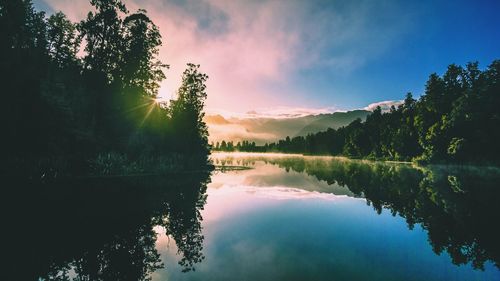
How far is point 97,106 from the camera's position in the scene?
3531cm

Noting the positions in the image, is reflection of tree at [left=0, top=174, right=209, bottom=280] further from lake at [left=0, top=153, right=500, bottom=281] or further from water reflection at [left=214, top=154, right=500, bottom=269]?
water reflection at [left=214, top=154, right=500, bottom=269]

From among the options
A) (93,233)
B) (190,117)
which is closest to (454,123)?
(190,117)

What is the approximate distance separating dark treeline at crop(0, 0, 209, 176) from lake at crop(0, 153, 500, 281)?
9537 millimetres

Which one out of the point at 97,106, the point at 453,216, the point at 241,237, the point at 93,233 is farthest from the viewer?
the point at 97,106

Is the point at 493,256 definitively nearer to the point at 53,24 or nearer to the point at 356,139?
the point at 53,24

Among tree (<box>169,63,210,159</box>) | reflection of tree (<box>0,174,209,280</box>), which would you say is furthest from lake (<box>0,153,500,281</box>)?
tree (<box>169,63,210,159</box>)

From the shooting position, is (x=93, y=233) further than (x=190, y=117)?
No

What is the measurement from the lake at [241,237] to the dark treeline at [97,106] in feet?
31.3

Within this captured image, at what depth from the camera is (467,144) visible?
194 feet

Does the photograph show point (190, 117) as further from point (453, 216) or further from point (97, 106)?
point (453, 216)

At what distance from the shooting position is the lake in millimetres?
7949

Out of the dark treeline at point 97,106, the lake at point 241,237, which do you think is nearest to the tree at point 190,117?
the dark treeline at point 97,106

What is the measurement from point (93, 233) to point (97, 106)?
29056 millimetres

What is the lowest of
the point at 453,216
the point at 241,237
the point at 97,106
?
the point at 241,237
